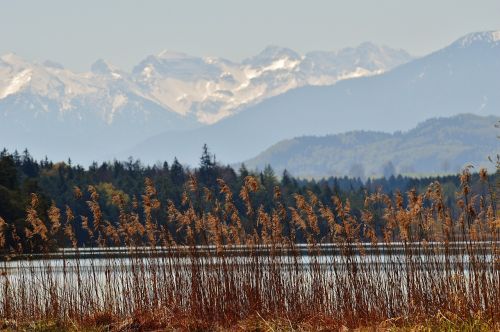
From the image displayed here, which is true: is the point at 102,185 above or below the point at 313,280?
above

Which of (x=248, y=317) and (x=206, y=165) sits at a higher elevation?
(x=206, y=165)

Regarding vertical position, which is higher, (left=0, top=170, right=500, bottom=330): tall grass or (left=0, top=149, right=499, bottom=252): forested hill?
(left=0, top=149, right=499, bottom=252): forested hill

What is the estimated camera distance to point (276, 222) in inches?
1106

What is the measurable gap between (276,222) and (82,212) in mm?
110116

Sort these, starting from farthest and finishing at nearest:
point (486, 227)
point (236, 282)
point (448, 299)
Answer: point (236, 282) → point (486, 227) → point (448, 299)

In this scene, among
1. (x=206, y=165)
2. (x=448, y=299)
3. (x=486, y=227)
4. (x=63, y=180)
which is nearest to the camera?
(x=448, y=299)

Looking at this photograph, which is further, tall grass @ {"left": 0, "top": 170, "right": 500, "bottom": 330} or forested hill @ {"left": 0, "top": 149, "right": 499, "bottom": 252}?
forested hill @ {"left": 0, "top": 149, "right": 499, "bottom": 252}

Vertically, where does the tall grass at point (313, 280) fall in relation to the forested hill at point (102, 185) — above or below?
below

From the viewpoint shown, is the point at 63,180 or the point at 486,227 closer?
the point at 486,227

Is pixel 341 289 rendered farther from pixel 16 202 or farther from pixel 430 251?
pixel 16 202

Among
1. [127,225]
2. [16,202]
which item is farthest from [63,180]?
[127,225]

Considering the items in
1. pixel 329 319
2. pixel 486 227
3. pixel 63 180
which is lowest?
pixel 329 319

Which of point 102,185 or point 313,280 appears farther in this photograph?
point 102,185

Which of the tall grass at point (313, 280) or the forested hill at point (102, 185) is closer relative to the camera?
the tall grass at point (313, 280)
